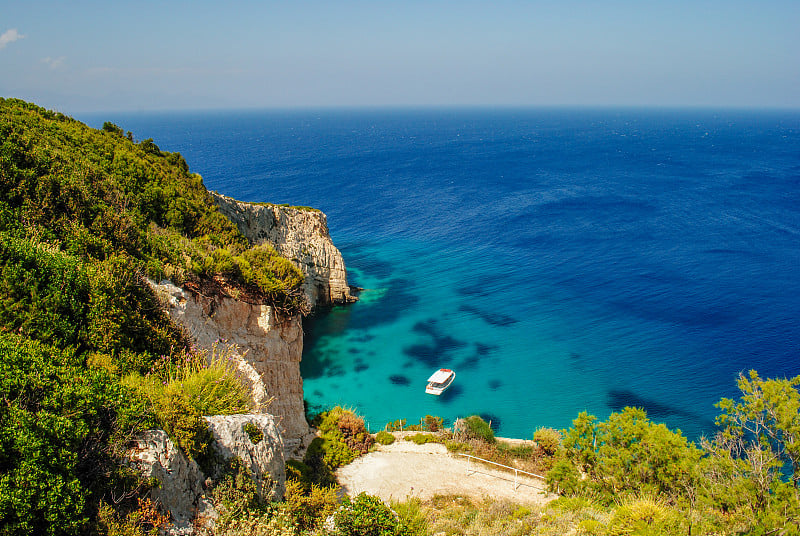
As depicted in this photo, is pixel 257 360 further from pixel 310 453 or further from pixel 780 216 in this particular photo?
pixel 780 216

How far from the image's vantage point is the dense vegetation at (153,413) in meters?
7.21

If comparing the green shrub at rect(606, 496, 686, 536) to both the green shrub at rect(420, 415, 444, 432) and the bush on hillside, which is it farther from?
the green shrub at rect(420, 415, 444, 432)

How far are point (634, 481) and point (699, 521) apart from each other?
3.42 meters

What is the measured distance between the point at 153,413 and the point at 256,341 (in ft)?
30.9

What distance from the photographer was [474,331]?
38.7 metres

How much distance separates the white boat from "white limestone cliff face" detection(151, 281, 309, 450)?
1134 centimetres

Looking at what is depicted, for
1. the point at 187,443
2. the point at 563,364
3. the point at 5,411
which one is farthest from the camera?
the point at 563,364

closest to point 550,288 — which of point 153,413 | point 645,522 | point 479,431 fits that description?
point 479,431

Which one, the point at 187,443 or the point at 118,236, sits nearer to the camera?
the point at 187,443

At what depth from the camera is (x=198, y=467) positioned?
9141 mm

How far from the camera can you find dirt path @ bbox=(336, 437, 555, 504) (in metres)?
18.8

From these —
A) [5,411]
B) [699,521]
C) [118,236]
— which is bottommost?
[699,521]

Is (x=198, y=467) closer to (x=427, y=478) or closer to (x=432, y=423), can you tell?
(x=427, y=478)

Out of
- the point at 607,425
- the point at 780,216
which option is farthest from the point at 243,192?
the point at 780,216
